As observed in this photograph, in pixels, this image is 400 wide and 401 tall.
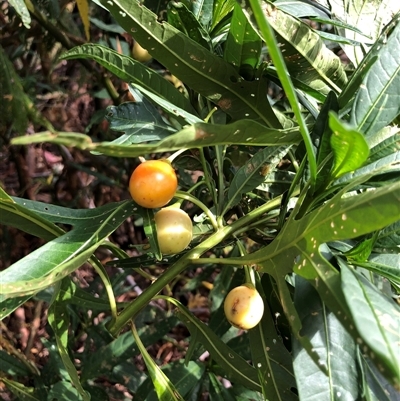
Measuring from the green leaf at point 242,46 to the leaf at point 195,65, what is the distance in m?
0.02

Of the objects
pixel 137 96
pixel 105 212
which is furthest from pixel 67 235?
pixel 137 96

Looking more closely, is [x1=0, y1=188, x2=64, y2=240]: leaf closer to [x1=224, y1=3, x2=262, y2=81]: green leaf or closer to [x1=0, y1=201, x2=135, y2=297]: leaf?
[x1=0, y1=201, x2=135, y2=297]: leaf

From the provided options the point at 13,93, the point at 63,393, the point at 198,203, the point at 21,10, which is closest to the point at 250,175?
the point at 198,203

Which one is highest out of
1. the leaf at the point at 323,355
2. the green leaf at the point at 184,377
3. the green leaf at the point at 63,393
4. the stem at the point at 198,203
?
the stem at the point at 198,203

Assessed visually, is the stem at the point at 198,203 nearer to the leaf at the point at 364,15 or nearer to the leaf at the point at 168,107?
the leaf at the point at 168,107

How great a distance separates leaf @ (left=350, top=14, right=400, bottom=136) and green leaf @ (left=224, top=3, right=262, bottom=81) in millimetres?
142

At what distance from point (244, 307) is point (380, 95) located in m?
0.29

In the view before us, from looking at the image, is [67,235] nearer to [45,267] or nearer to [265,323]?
[45,267]

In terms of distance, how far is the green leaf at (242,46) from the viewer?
613 mm

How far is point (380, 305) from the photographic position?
0.46m

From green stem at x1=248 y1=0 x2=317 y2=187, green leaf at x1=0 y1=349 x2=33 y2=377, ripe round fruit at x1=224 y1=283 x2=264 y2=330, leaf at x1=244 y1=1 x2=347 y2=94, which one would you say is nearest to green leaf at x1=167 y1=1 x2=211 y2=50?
leaf at x1=244 y1=1 x2=347 y2=94

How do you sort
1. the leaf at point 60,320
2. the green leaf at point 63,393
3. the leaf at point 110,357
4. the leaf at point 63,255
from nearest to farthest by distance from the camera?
1. the leaf at point 63,255
2. the leaf at point 60,320
3. the green leaf at point 63,393
4. the leaf at point 110,357

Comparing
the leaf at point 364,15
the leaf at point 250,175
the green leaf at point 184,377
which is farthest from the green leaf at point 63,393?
the leaf at point 364,15

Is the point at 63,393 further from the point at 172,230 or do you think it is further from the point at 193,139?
the point at 193,139
